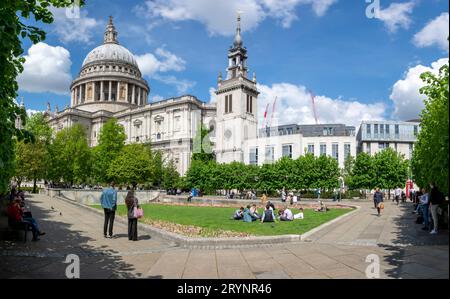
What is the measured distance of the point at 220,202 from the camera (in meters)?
40.9

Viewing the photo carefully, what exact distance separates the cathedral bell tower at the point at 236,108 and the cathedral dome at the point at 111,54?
171 feet

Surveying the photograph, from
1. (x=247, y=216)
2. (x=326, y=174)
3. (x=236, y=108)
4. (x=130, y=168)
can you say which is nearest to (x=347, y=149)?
(x=326, y=174)

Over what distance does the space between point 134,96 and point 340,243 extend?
121 meters

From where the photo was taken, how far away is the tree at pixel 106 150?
65.3 meters

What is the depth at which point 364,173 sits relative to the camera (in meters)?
59.4

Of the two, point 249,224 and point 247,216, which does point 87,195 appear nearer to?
point 247,216

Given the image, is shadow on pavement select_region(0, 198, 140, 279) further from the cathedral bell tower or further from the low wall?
the cathedral bell tower

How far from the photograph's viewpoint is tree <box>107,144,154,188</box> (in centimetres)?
6006

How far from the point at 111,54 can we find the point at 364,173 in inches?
3936

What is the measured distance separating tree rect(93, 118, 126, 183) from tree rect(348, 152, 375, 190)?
40.7 metres

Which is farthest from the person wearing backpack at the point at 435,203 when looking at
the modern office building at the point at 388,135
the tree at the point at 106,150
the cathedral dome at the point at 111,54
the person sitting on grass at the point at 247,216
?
the cathedral dome at the point at 111,54

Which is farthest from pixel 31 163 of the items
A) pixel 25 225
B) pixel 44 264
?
pixel 44 264

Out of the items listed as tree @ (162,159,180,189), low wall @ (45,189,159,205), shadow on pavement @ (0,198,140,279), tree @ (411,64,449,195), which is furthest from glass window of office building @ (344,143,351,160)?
shadow on pavement @ (0,198,140,279)
